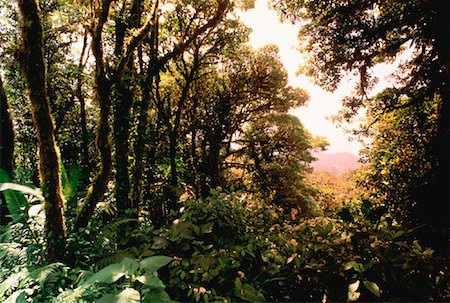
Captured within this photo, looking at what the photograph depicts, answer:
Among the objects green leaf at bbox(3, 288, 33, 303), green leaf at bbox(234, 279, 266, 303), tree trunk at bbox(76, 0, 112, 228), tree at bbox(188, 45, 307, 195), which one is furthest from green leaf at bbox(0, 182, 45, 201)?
tree at bbox(188, 45, 307, 195)

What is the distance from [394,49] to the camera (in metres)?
7.27

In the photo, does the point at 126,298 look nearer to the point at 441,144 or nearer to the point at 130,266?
the point at 130,266

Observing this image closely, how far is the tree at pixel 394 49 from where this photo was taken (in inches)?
237

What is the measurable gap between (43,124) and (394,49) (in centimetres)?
845

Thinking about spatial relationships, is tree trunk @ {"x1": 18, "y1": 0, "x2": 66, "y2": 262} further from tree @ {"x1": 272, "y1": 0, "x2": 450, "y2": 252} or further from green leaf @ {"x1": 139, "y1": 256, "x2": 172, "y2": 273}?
tree @ {"x1": 272, "y1": 0, "x2": 450, "y2": 252}

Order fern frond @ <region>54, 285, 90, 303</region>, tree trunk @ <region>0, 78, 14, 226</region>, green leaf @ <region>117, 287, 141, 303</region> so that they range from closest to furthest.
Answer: green leaf @ <region>117, 287, 141, 303</region>, fern frond @ <region>54, 285, 90, 303</region>, tree trunk @ <region>0, 78, 14, 226</region>

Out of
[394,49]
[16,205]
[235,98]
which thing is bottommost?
[16,205]

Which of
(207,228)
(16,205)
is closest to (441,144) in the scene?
(207,228)

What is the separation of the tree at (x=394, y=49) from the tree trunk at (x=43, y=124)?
21.4 feet

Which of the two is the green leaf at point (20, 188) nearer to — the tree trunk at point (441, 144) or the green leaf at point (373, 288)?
the green leaf at point (373, 288)

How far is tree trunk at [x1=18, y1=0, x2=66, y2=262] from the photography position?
3807mm

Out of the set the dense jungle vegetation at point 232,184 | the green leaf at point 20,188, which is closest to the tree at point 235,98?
the dense jungle vegetation at point 232,184

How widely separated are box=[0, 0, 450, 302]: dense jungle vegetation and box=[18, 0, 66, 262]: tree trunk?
2cm

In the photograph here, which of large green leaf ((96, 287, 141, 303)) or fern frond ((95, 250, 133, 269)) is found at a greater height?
large green leaf ((96, 287, 141, 303))
